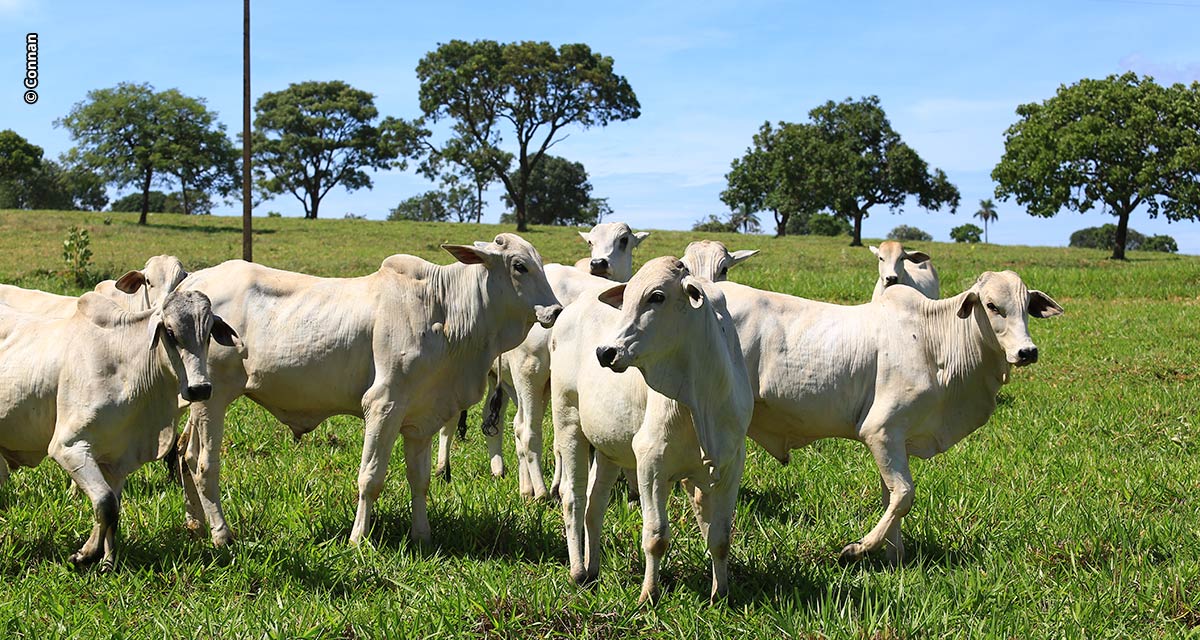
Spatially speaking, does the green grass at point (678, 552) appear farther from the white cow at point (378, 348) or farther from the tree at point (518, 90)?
the tree at point (518, 90)

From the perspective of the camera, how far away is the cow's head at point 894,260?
436 inches

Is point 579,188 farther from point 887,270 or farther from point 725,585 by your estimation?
point 725,585

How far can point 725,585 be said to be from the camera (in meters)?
5.26

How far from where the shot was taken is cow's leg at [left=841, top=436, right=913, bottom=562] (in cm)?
605

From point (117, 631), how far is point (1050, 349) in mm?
13710

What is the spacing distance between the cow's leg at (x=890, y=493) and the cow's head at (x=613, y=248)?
11.8 feet

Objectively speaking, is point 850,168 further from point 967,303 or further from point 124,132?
Result: point 967,303

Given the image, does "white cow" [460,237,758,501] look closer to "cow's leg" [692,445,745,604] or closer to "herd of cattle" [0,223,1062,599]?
"herd of cattle" [0,223,1062,599]

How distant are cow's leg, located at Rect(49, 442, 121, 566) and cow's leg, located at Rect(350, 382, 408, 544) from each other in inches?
55.3

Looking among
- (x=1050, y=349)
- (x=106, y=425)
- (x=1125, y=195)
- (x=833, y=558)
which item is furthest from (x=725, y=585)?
(x=1125, y=195)

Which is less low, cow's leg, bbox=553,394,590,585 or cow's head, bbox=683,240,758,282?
cow's head, bbox=683,240,758,282

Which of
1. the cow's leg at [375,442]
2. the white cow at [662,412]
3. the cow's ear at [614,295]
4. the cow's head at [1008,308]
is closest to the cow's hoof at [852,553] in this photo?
the white cow at [662,412]

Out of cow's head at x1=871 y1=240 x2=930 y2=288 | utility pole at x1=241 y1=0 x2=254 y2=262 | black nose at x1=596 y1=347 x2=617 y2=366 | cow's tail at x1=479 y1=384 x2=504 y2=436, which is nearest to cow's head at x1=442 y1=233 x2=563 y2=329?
cow's tail at x1=479 y1=384 x2=504 y2=436

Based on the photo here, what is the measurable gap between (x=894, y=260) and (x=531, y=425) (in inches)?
200
